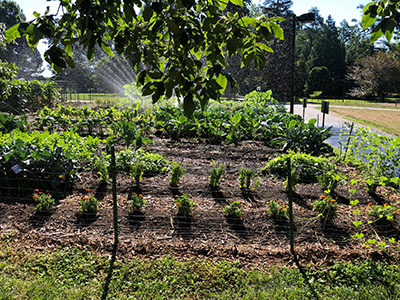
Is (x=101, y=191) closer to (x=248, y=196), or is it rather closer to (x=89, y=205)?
(x=89, y=205)

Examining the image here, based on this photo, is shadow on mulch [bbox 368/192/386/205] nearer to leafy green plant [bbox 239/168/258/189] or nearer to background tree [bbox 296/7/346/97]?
leafy green plant [bbox 239/168/258/189]

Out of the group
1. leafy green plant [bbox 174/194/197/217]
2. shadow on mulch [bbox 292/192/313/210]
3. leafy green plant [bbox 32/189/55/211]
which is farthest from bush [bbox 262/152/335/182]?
leafy green plant [bbox 32/189/55/211]

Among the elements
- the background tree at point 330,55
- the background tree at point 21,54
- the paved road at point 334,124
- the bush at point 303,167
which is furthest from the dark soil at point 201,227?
the background tree at point 21,54

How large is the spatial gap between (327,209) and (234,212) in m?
1.28

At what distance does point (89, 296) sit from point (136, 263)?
2.07 ft

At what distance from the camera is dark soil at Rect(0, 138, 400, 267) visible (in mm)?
3732

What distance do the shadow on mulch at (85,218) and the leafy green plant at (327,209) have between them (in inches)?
120

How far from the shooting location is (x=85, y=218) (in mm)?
4348

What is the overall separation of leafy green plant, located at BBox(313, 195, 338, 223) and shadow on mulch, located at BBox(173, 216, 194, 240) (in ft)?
5.76

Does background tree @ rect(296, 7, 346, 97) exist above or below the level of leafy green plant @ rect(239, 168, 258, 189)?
above

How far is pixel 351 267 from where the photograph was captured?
346 cm

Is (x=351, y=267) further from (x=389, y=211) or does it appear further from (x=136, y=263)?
(x=136, y=263)

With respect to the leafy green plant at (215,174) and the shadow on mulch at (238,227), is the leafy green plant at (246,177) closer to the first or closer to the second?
the leafy green plant at (215,174)

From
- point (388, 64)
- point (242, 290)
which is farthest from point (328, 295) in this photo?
point (388, 64)
